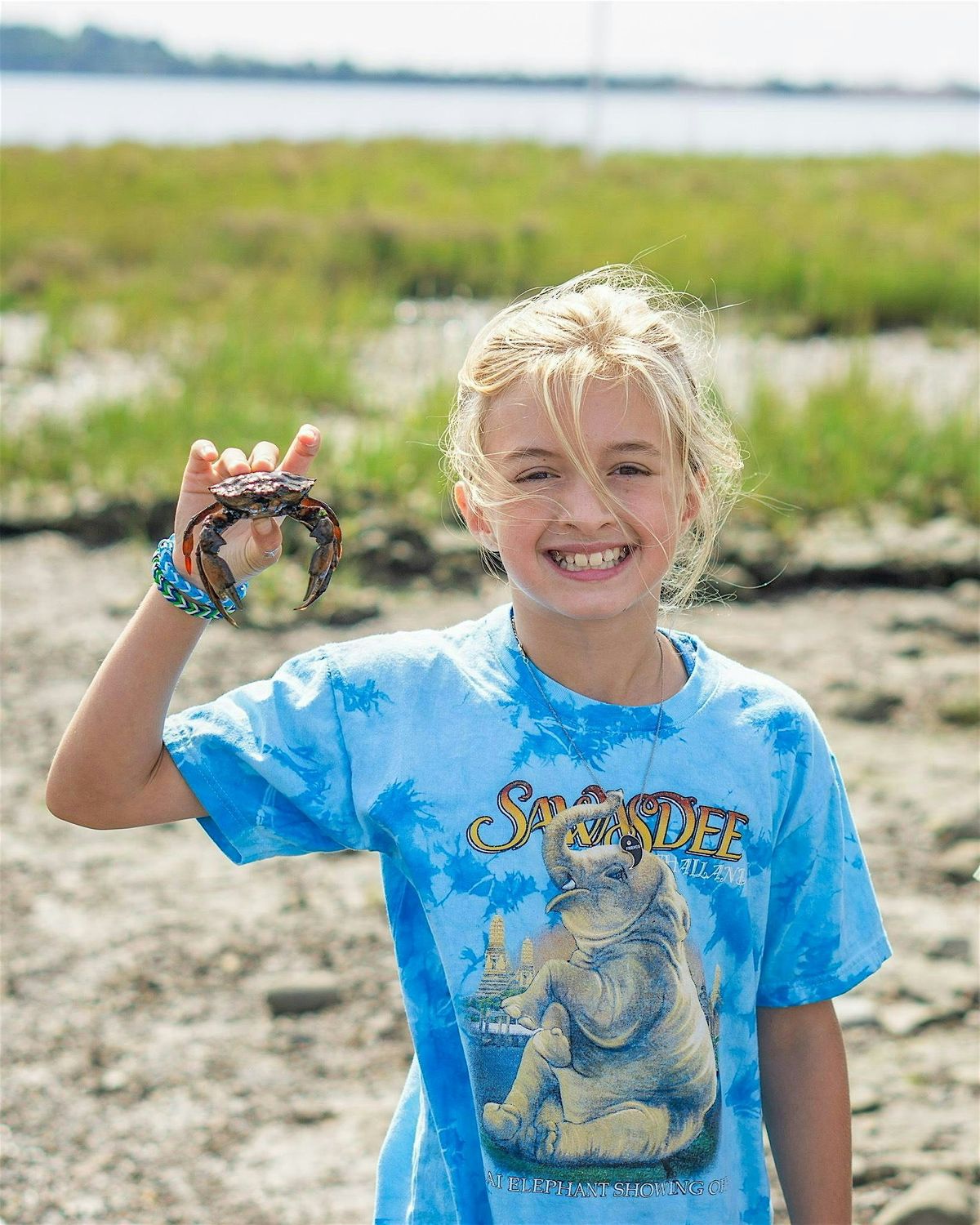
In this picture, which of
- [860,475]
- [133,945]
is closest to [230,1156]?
[133,945]

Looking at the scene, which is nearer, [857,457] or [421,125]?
[857,457]

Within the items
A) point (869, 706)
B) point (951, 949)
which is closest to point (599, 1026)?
point (951, 949)

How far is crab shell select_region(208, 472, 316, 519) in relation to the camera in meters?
1.40

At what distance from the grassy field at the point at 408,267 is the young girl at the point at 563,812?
4.81m

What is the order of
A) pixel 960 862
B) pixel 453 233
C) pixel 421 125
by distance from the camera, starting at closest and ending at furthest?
pixel 960 862 < pixel 453 233 < pixel 421 125

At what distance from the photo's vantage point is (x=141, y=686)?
1.44 metres

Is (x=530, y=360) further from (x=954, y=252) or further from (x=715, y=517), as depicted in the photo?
(x=954, y=252)

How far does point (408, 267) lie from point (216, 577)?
13.1m

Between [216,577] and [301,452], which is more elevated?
[301,452]

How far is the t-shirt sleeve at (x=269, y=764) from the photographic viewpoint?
1.50 m

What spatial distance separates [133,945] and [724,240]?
1341 cm

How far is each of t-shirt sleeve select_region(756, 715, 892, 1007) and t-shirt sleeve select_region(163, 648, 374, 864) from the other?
464mm

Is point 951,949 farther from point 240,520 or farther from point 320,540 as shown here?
point 240,520

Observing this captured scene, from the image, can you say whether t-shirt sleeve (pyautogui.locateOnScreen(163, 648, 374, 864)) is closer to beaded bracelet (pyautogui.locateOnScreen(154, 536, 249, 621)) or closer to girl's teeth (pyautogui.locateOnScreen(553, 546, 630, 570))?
beaded bracelet (pyautogui.locateOnScreen(154, 536, 249, 621))
